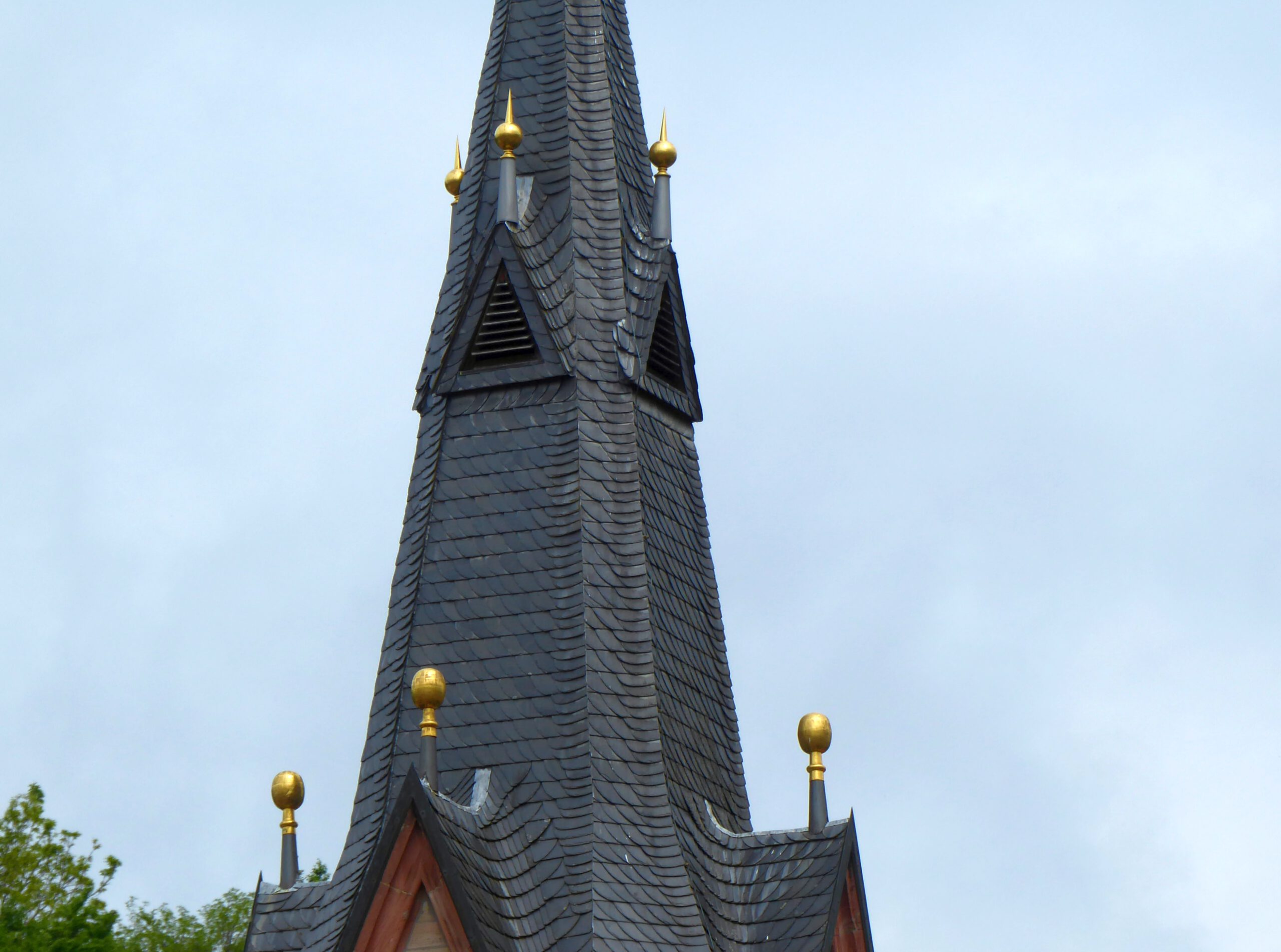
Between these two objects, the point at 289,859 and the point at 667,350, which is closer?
the point at 289,859

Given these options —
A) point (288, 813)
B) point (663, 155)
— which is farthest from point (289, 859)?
point (663, 155)

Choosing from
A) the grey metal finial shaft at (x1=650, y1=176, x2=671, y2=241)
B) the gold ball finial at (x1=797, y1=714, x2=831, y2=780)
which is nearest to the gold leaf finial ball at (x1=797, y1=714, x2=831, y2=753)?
the gold ball finial at (x1=797, y1=714, x2=831, y2=780)

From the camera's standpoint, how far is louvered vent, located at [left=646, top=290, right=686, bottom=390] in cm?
3881

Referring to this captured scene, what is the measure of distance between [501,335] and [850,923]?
25.4 ft

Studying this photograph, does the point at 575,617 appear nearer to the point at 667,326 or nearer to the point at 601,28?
the point at 667,326

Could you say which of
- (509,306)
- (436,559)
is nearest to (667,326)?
(509,306)

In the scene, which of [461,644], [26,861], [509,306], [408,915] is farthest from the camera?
[26,861]

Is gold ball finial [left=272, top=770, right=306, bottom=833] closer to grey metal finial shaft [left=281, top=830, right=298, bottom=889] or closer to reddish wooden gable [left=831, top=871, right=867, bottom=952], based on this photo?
grey metal finial shaft [left=281, top=830, right=298, bottom=889]

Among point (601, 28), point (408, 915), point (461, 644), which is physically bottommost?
point (408, 915)

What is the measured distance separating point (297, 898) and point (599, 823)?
11.1ft

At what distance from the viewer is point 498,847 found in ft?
112

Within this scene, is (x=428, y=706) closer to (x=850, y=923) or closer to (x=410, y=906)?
(x=410, y=906)

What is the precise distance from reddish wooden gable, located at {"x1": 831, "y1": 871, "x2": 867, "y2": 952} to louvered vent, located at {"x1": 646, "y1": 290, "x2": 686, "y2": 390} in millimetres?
6491

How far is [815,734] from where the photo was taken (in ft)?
118
